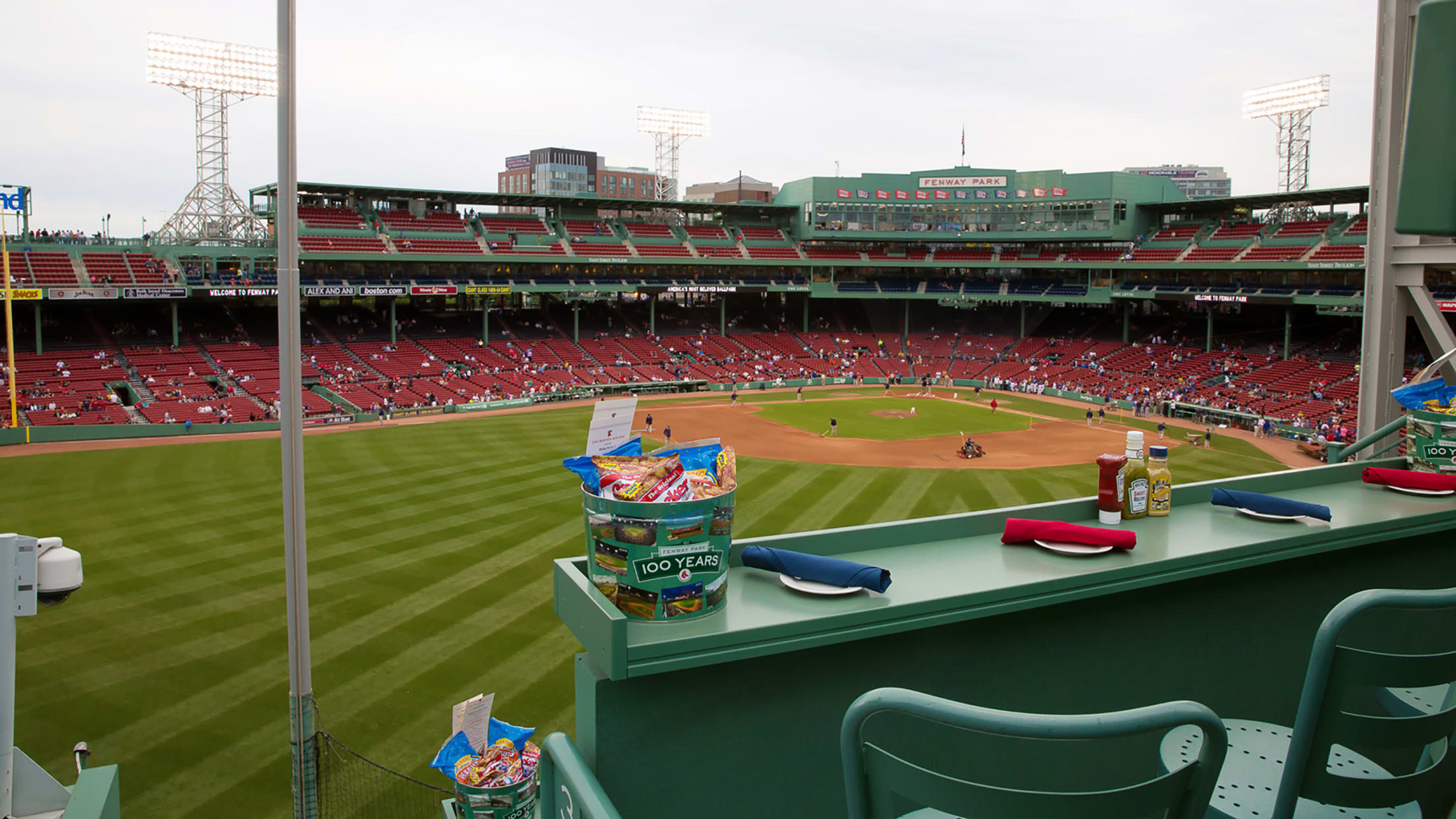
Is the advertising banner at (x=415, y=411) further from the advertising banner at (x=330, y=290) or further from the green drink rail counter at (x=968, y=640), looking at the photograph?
the green drink rail counter at (x=968, y=640)

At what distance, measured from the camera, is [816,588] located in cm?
364

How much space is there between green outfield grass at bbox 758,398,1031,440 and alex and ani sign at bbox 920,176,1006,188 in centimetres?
2558

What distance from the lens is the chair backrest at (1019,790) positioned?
1614 millimetres

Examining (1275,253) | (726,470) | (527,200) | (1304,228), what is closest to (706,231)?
(527,200)

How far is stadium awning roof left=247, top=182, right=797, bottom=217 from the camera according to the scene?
58.5 m

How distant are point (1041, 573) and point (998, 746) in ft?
2.55

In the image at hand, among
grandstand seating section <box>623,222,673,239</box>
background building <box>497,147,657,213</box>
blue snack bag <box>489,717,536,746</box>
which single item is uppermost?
background building <box>497,147,657,213</box>

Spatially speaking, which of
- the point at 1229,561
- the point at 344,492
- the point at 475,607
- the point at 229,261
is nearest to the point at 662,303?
the point at 229,261

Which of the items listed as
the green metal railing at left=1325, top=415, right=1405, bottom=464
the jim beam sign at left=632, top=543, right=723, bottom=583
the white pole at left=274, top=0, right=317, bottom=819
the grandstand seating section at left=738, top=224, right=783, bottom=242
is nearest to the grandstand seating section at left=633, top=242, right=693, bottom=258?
the grandstand seating section at left=738, top=224, right=783, bottom=242

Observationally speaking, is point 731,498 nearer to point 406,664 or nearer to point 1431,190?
point 1431,190

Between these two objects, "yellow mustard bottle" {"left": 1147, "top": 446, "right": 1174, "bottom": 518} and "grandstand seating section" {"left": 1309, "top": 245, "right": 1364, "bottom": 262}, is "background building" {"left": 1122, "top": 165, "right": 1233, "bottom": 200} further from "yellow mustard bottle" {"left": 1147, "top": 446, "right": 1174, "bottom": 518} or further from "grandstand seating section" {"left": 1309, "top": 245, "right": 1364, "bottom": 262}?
"yellow mustard bottle" {"left": 1147, "top": 446, "right": 1174, "bottom": 518}

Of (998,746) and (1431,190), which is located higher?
(1431,190)

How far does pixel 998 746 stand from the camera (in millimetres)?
3893

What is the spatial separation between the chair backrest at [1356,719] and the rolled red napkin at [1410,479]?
377cm
